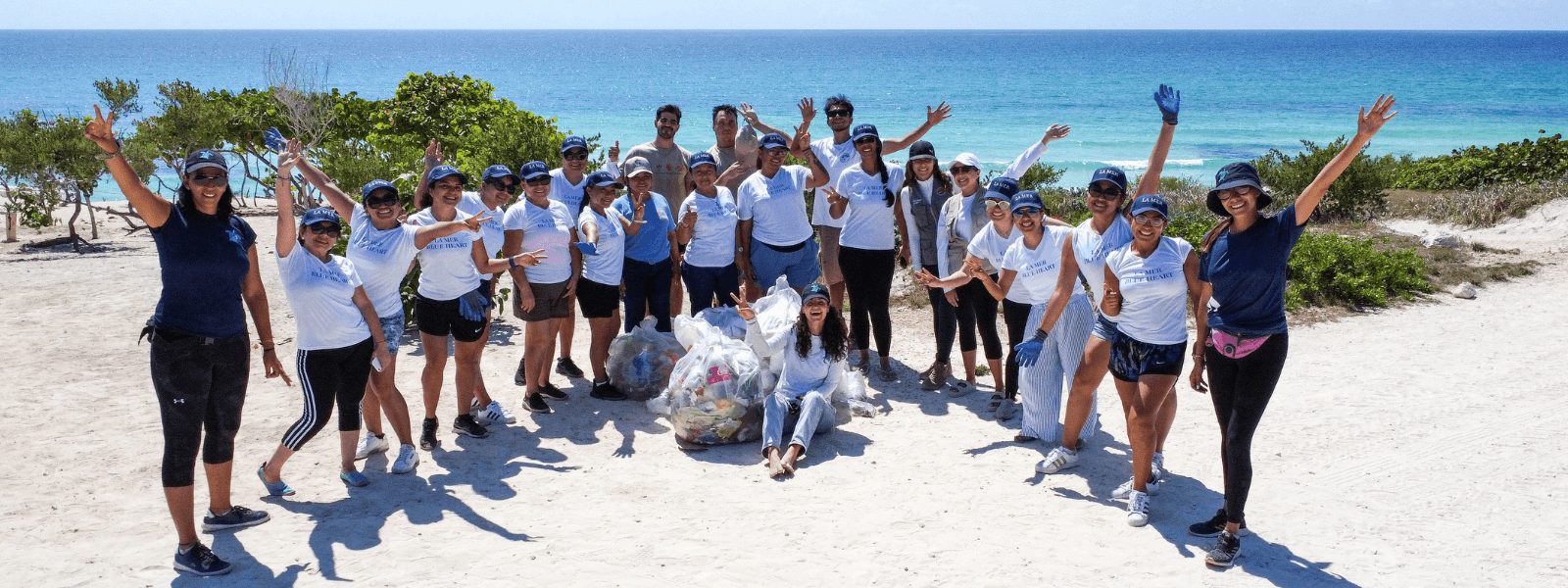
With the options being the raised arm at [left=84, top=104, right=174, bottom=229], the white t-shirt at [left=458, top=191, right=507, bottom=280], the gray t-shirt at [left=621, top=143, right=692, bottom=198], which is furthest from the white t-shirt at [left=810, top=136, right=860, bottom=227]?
the raised arm at [left=84, top=104, right=174, bottom=229]

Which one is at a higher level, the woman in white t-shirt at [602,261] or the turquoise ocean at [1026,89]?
the turquoise ocean at [1026,89]

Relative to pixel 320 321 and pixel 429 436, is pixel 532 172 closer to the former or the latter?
pixel 429 436

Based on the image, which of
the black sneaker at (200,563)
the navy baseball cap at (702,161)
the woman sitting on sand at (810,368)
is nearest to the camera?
the black sneaker at (200,563)

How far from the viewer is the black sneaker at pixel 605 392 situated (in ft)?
24.0

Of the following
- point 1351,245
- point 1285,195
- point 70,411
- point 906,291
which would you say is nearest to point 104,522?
point 70,411

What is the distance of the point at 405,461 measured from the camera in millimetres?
5875

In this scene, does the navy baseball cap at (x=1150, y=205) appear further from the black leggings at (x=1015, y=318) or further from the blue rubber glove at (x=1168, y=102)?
the black leggings at (x=1015, y=318)

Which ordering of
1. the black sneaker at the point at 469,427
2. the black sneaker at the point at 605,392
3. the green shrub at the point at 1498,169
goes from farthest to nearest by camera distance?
1. the green shrub at the point at 1498,169
2. the black sneaker at the point at 605,392
3. the black sneaker at the point at 469,427

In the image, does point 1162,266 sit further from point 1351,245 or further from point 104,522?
point 1351,245

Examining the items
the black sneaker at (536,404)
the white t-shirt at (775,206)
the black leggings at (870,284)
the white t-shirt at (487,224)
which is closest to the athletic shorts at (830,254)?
the black leggings at (870,284)

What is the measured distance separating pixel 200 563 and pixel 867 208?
14.8 ft

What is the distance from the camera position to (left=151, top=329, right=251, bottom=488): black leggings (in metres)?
4.50

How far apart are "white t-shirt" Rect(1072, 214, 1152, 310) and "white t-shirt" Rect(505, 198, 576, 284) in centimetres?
308

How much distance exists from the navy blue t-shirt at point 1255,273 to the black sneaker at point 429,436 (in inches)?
168
